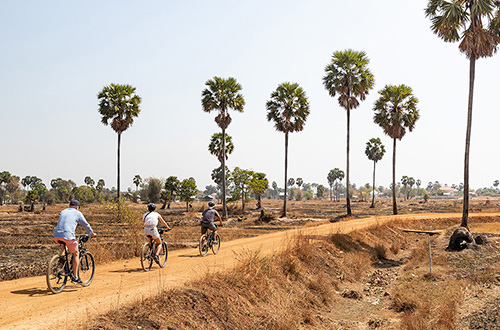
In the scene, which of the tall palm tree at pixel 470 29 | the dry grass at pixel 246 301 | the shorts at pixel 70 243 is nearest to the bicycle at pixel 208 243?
the dry grass at pixel 246 301

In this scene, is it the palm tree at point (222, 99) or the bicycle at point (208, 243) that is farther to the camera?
the palm tree at point (222, 99)

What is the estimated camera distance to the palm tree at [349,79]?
161 ft

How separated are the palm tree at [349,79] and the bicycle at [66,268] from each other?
42161 millimetres

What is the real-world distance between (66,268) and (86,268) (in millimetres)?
746

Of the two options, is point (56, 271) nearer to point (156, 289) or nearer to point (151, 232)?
point (156, 289)

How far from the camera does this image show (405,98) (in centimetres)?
5084

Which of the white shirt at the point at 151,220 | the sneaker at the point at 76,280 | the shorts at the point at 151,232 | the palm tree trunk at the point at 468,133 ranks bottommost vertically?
the sneaker at the point at 76,280

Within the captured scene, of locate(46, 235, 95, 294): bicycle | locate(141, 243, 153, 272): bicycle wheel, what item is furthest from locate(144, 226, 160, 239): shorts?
locate(46, 235, 95, 294): bicycle

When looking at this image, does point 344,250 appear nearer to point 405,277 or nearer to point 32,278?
point 405,277

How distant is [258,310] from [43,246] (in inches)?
797

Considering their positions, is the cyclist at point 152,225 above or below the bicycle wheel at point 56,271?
above

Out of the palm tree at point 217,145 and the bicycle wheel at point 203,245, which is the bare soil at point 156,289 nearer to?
the bicycle wheel at point 203,245

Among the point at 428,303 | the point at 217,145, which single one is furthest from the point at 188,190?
the point at 428,303

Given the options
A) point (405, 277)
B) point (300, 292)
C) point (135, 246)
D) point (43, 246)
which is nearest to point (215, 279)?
point (300, 292)
